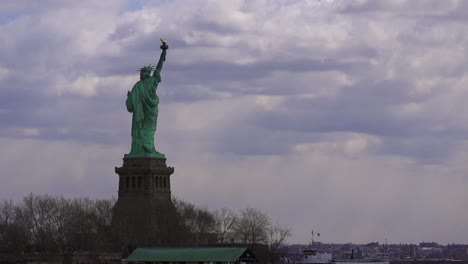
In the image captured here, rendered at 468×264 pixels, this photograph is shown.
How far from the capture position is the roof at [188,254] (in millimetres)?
121062

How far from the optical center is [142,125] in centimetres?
16162

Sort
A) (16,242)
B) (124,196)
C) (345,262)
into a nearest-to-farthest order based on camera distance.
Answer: (16,242) < (124,196) < (345,262)

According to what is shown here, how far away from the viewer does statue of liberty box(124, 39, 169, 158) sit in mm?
160875

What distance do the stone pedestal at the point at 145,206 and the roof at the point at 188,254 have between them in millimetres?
20996

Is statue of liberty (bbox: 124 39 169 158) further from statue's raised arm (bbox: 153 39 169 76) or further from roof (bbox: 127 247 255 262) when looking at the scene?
roof (bbox: 127 247 255 262)

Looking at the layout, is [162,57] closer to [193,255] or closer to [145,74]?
[145,74]

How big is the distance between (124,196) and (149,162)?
5696 mm

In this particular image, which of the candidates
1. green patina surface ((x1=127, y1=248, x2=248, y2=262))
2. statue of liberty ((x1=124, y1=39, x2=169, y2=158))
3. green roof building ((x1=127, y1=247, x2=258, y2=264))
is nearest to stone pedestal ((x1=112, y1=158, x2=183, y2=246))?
statue of liberty ((x1=124, y1=39, x2=169, y2=158))

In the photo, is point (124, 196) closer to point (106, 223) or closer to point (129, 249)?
point (106, 223)

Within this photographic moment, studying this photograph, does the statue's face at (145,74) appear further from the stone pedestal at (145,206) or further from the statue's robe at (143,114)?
the stone pedestal at (145,206)

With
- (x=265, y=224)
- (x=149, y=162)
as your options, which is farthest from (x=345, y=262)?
(x=149, y=162)

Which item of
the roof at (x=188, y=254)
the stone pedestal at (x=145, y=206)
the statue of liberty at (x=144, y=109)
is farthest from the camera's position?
the statue of liberty at (x=144, y=109)

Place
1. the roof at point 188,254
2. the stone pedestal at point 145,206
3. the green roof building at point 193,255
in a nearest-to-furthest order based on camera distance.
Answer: the green roof building at point 193,255 < the roof at point 188,254 < the stone pedestal at point 145,206

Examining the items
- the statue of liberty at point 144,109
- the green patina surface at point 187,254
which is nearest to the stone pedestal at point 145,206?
the statue of liberty at point 144,109
